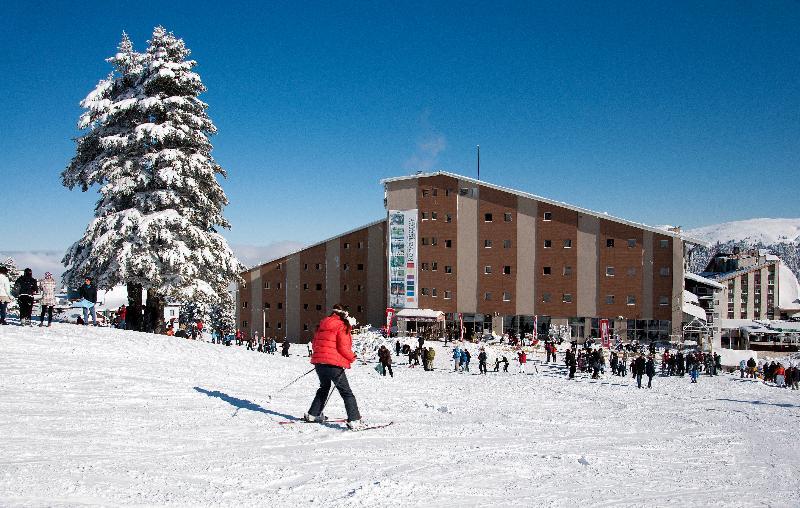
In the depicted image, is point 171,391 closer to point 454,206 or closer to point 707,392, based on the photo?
point 707,392

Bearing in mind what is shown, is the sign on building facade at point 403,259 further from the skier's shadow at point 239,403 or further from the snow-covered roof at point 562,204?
the skier's shadow at point 239,403

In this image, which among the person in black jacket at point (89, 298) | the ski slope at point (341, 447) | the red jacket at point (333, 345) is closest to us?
the ski slope at point (341, 447)

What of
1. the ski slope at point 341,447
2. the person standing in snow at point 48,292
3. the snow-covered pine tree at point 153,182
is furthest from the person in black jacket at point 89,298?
the ski slope at point 341,447

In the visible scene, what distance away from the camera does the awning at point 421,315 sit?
166 feet

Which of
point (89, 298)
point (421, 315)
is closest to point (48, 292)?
point (89, 298)

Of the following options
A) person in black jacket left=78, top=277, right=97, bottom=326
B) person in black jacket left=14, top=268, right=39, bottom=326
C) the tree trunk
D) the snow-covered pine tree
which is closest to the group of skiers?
person in black jacket left=14, top=268, right=39, bottom=326

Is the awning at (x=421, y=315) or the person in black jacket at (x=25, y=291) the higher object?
the person in black jacket at (x=25, y=291)

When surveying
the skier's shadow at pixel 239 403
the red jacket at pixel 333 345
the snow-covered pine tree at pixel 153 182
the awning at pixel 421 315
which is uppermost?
the snow-covered pine tree at pixel 153 182

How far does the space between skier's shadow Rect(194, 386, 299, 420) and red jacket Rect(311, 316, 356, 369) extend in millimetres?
1483

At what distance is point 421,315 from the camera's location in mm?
50750

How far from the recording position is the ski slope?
527 cm

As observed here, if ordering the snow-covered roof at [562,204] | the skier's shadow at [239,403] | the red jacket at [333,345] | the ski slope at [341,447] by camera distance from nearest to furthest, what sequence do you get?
the ski slope at [341,447]
the red jacket at [333,345]
the skier's shadow at [239,403]
the snow-covered roof at [562,204]

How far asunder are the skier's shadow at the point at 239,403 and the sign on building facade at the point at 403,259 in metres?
42.3

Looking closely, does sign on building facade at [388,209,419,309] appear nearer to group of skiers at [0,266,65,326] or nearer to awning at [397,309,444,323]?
awning at [397,309,444,323]
